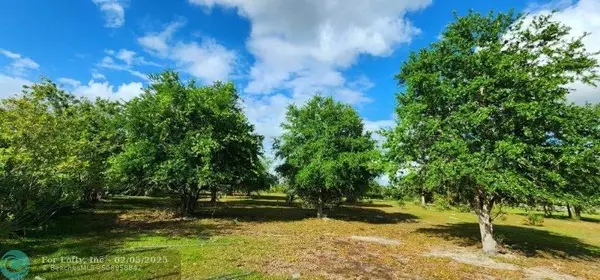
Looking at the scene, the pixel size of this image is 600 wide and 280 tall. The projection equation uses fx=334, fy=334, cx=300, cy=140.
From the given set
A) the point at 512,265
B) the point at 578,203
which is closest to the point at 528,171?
the point at 578,203

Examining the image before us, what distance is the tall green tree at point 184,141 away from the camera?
23844 millimetres

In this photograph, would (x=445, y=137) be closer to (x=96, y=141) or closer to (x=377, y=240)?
(x=377, y=240)

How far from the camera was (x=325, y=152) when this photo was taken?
29078 mm

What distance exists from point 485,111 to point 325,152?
51.4 feet

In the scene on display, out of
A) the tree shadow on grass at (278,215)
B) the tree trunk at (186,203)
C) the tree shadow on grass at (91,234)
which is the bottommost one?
the tree shadow on grass at (91,234)

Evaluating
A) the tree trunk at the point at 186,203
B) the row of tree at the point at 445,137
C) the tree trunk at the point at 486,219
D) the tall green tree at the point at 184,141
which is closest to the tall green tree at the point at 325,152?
the tall green tree at the point at 184,141

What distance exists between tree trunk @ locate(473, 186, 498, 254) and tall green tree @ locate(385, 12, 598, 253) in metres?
0.05

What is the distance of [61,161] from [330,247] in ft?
39.2

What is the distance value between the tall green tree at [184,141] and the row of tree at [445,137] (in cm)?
10

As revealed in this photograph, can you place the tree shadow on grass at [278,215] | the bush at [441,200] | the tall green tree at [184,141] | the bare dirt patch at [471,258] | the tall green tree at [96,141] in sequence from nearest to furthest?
the bare dirt patch at [471,258] < the tall green tree at [96,141] < the bush at [441,200] < the tall green tree at [184,141] < the tree shadow on grass at [278,215]

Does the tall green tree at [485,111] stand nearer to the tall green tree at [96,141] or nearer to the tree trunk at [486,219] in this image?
the tree trunk at [486,219]

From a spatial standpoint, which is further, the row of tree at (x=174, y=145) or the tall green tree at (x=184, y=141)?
the tall green tree at (x=184, y=141)

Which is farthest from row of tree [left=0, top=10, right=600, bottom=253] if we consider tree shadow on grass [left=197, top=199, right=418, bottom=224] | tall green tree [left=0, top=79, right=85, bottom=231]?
tree shadow on grass [left=197, top=199, right=418, bottom=224]

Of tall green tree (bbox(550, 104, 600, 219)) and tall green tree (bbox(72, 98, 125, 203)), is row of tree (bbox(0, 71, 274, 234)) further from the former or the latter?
tall green tree (bbox(550, 104, 600, 219))
